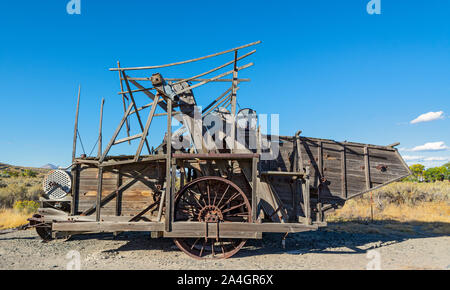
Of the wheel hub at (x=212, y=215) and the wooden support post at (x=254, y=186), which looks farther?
the wheel hub at (x=212, y=215)

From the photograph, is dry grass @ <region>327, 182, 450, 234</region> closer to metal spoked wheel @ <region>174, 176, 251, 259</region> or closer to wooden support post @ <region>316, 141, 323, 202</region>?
wooden support post @ <region>316, 141, 323, 202</region>

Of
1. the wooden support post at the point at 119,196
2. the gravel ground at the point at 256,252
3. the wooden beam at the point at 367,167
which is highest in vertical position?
the wooden beam at the point at 367,167

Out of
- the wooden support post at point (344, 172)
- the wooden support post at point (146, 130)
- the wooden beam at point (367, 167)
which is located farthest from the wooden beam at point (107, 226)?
the wooden beam at point (367, 167)

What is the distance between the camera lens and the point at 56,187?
793cm

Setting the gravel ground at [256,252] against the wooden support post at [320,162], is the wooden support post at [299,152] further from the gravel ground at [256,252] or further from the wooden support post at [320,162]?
the gravel ground at [256,252]

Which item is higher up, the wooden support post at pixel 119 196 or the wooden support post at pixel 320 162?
the wooden support post at pixel 320 162

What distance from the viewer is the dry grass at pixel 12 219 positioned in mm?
11078

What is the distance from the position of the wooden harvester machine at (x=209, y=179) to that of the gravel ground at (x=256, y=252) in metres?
0.57

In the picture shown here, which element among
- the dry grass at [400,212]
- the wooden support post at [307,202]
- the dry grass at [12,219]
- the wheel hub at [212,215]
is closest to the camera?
the wheel hub at [212,215]

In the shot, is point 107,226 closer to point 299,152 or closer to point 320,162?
point 299,152

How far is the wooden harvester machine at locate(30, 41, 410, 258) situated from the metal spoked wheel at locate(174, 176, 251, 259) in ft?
0.09

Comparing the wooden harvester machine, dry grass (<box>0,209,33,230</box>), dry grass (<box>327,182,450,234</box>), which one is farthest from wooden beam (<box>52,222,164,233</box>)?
dry grass (<box>327,182,450,234</box>)

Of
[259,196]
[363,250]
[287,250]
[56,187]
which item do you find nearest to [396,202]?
[363,250]
